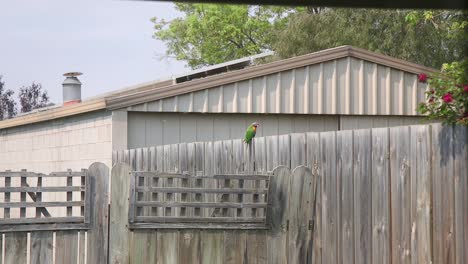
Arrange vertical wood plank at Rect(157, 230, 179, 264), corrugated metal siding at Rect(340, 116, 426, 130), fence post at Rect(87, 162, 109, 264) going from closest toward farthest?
fence post at Rect(87, 162, 109, 264)
vertical wood plank at Rect(157, 230, 179, 264)
corrugated metal siding at Rect(340, 116, 426, 130)

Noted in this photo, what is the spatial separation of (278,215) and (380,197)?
3.89 feet

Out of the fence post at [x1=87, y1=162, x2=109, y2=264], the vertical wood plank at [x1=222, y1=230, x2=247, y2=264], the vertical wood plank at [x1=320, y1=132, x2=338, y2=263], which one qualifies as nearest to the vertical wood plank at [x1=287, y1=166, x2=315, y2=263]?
the vertical wood plank at [x1=320, y1=132, x2=338, y2=263]

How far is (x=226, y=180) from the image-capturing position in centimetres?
859

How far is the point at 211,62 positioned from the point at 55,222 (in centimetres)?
3403

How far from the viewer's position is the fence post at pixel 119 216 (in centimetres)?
796

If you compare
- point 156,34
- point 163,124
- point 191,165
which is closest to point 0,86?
point 156,34

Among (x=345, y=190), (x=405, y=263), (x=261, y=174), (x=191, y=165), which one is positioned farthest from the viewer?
(x=191, y=165)

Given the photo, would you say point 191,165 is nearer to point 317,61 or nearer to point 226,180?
point 226,180

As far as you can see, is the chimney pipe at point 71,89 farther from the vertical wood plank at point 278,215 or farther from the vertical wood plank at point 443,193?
the vertical wood plank at point 443,193

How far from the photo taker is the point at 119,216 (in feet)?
26.2

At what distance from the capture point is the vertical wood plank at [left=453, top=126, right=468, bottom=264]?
6.76 m

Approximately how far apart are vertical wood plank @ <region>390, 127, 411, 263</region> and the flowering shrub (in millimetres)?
396

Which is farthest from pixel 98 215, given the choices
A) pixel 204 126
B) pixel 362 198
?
pixel 204 126

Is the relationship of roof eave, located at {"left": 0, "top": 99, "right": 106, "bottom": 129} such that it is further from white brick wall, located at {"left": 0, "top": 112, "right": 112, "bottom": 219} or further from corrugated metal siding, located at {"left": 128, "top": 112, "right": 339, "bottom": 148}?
corrugated metal siding, located at {"left": 128, "top": 112, "right": 339, "bottom": 148}
